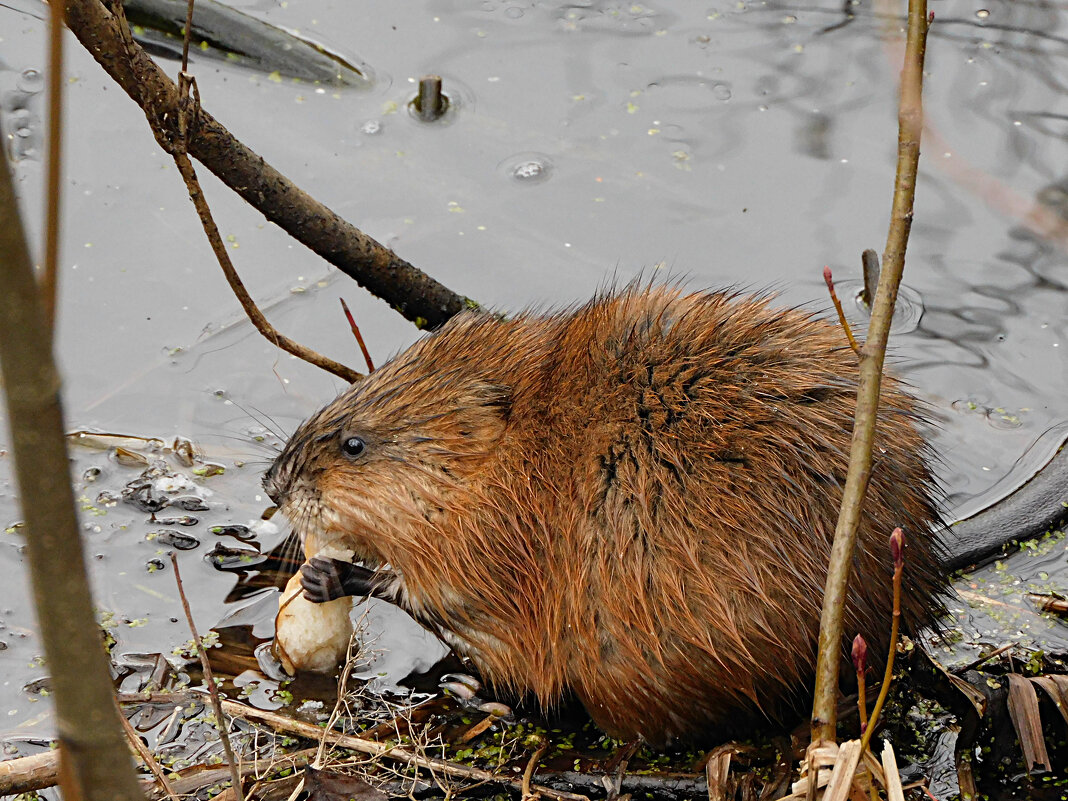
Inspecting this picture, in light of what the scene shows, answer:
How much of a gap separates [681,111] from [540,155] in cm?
57

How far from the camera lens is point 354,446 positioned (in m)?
2.70

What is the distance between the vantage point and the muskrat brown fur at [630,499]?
2.23m

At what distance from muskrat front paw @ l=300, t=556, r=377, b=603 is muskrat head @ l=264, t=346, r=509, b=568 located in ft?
0.19

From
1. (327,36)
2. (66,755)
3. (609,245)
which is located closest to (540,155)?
(609,245)

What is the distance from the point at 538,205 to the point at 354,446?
1.55 m

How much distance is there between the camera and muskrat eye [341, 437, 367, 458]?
8.86ft

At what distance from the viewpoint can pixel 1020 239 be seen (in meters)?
3.95

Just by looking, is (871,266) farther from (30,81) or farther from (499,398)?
(30,81)

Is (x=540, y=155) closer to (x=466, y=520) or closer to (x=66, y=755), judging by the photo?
(x=466, y=520)

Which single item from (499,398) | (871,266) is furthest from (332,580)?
(871,266)

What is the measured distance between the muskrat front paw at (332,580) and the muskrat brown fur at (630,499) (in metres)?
0.02

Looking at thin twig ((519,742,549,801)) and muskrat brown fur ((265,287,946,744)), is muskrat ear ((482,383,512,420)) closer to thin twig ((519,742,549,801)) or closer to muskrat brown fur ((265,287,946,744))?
muskrat brown fur ((265,287,946,744))

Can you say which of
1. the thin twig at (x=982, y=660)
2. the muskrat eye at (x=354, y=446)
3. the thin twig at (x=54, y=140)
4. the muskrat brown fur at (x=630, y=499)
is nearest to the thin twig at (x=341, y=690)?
the muskrat brown fur at (x=630, y=499)

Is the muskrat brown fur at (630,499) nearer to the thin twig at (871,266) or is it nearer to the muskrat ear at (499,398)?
the muskrat ear at (499,398)
